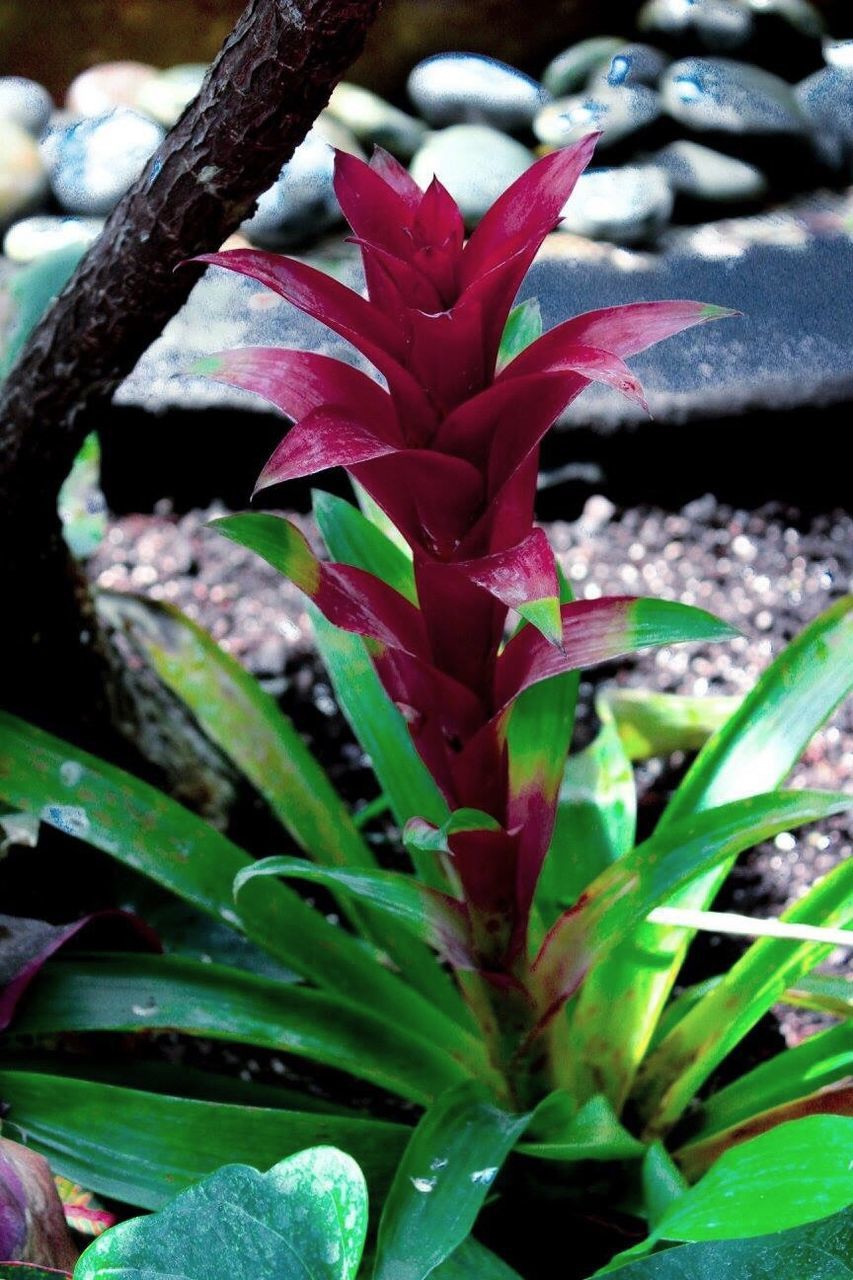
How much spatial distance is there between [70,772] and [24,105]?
152 cm

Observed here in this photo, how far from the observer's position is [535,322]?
96cm

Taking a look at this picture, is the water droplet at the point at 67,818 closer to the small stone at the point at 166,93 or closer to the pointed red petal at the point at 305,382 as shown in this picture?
the pointed red petal at the point at 305,382

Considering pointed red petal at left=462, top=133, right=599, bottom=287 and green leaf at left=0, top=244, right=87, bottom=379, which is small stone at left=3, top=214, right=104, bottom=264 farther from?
pointed red petal at left=462, top=133, right=599, bottom=287

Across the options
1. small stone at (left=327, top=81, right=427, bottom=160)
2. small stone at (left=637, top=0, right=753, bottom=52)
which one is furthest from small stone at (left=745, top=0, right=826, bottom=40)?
small stone at (left=327, top=81, right=427, bottom=160)

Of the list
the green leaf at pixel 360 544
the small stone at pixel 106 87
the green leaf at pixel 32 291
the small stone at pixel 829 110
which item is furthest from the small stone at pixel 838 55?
the green leaf at pixel 360 544

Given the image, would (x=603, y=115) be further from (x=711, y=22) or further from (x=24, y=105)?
(x=24, y=105)

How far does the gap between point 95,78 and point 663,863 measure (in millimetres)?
1863

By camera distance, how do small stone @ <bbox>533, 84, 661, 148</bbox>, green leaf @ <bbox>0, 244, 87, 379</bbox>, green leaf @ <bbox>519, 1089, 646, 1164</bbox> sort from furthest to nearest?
1. small stone @ <bbox>533, 84, 661, 148</bbox>
2. green leaf @ <bbox>0, 244, 87, 379</bbox>
3. green leaf @ <bbox>519, 1089, 646, 1164</bbox>

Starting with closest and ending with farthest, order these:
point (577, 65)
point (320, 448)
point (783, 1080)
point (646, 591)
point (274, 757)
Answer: point (320, 448) < point (783, 1080) < point (274, 757) < point (646, 591) < point (577, 65)

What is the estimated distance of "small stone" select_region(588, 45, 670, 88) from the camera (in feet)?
6.79

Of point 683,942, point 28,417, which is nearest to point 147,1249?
point 683,942

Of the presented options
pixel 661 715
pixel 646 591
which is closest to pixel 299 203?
pixel 646 591

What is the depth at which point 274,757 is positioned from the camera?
1.13m

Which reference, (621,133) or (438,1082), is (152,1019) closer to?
(438,1082)
